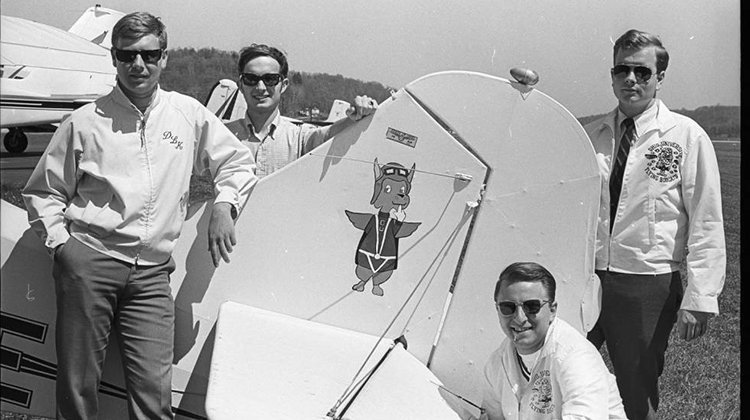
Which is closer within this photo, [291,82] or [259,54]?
[259,54]

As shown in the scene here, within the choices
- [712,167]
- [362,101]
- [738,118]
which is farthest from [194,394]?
[738,118]

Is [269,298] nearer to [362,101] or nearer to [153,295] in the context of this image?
[153,295]

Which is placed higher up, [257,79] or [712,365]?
[257,79]

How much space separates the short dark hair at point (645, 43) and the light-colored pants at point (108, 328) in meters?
1.98

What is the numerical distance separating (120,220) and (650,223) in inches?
78.6

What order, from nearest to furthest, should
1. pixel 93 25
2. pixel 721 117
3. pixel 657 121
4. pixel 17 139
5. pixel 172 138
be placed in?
pixel 172 138 → pixel 657 121 → pixel 721 117 → pixel 93 25 → pixel 17 139

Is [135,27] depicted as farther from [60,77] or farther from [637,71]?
[60,77]

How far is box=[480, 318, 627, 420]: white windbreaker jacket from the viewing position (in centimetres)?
228

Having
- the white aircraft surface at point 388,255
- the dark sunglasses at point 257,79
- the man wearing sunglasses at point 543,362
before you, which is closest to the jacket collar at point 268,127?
the dark sunglasses at point 257,79

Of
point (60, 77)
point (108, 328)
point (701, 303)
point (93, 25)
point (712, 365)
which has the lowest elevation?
point (712, 365)

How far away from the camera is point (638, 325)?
111 inches

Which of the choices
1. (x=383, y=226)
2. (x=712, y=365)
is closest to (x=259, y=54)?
(x=383, y=226)

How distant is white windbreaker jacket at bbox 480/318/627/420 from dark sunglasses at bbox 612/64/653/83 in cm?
104

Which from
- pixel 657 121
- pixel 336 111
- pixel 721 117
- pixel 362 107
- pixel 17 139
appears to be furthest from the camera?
pixel 17 139
